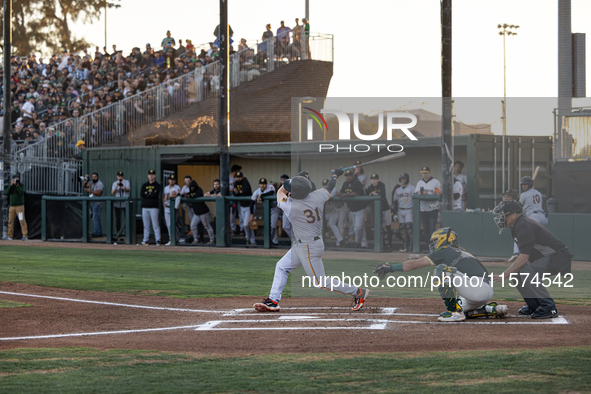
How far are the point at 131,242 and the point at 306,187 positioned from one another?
11.8 m

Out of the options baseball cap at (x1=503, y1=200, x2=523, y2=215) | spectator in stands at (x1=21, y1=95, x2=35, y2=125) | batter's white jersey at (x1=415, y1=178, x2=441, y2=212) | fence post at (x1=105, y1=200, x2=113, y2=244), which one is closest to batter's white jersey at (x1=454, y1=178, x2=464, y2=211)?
batter's white jersey at (x1=415, y1=178, x2=441, y2=212)

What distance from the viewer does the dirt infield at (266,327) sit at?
6.50 metres

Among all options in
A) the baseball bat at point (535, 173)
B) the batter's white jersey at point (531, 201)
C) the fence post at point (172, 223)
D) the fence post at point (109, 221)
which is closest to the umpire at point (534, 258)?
the batter's white jersey at point (531, 201)

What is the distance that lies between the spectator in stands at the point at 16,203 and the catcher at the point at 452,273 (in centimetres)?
1578

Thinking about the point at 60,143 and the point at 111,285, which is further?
the point at 60,143

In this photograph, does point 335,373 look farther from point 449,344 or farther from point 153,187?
point 153,187

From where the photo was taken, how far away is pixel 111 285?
11.3m

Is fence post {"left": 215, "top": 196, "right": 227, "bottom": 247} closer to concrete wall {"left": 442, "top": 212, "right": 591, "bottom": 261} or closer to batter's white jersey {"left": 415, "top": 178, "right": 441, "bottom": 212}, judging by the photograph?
batter's white jersey {"left": 415, "top": 178, "right": 441, "bottom": 212}

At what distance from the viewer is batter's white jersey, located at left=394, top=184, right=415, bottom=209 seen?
50.8ft

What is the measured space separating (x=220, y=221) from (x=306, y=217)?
10.1m

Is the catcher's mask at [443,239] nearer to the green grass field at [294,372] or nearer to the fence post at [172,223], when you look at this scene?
the green grass field at [294,372]

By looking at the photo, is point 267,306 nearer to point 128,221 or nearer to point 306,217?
point 306,217

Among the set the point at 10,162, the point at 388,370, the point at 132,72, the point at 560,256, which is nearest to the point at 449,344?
the point at 388,370

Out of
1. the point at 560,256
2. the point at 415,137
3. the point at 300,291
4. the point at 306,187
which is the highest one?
the point at 415,137
